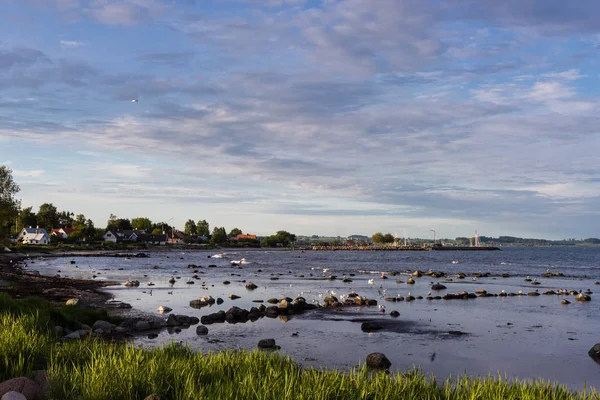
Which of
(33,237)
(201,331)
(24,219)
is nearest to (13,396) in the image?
(201,331)

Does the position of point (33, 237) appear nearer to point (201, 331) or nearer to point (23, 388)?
point (201, 331)

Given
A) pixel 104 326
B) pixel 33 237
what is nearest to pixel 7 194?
pixel 33 237

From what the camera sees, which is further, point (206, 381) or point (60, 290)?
point (60, 290)

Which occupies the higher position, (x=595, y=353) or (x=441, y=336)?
(x=595, y=353)

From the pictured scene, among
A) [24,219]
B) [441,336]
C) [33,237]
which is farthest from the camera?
[24,219]

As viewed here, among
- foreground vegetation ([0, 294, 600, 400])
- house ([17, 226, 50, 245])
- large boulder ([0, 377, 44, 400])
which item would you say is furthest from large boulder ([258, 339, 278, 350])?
house ([17, 226, 50, 245])

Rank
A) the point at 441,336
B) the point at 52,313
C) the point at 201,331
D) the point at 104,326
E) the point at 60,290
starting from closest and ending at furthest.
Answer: the point at 52,313, the point at 104,326, the point at 201,331, the point at 441,336, the point at 60,290

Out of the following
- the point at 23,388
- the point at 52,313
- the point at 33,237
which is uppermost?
the point at 23,388

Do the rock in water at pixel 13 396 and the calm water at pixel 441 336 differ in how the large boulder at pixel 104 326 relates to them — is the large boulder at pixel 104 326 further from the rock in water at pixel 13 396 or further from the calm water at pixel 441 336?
the rock in water at pixel 13 396

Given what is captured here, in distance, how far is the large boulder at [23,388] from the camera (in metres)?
9.52

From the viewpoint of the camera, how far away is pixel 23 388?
961cm

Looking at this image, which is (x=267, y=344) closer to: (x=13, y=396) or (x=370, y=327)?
(x=370, y=327)

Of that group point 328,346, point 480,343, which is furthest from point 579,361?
point 328,346

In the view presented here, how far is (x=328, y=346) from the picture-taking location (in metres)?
23.3
